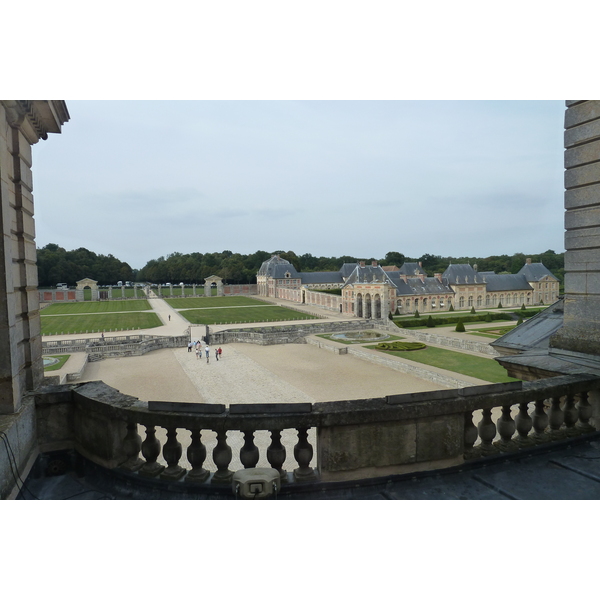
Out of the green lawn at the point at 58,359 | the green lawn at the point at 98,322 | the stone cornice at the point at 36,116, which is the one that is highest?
the stone cornice at the point at 36,116

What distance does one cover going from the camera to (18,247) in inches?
205

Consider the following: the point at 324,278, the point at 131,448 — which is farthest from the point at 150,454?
the point at 324,278

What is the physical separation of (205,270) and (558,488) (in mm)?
124889

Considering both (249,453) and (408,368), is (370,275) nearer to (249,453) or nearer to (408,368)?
(408,368)

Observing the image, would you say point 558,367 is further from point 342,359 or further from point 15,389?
point 342,359

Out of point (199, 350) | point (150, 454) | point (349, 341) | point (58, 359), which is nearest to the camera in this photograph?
point (150, 454)

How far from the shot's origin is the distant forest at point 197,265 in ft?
331

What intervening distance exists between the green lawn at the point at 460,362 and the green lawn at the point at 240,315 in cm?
2335

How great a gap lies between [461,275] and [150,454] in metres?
64.8

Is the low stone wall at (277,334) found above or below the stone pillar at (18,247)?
below

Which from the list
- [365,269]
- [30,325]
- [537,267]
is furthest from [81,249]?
[30,325]

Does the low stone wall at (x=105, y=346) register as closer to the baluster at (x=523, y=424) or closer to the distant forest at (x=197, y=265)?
the baluster at (x=523, y=424)

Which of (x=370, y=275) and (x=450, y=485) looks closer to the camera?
(x=450, y=485)

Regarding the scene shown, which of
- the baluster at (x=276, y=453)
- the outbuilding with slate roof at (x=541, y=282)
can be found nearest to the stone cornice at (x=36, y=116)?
the baluster at (x=276, y=453)
